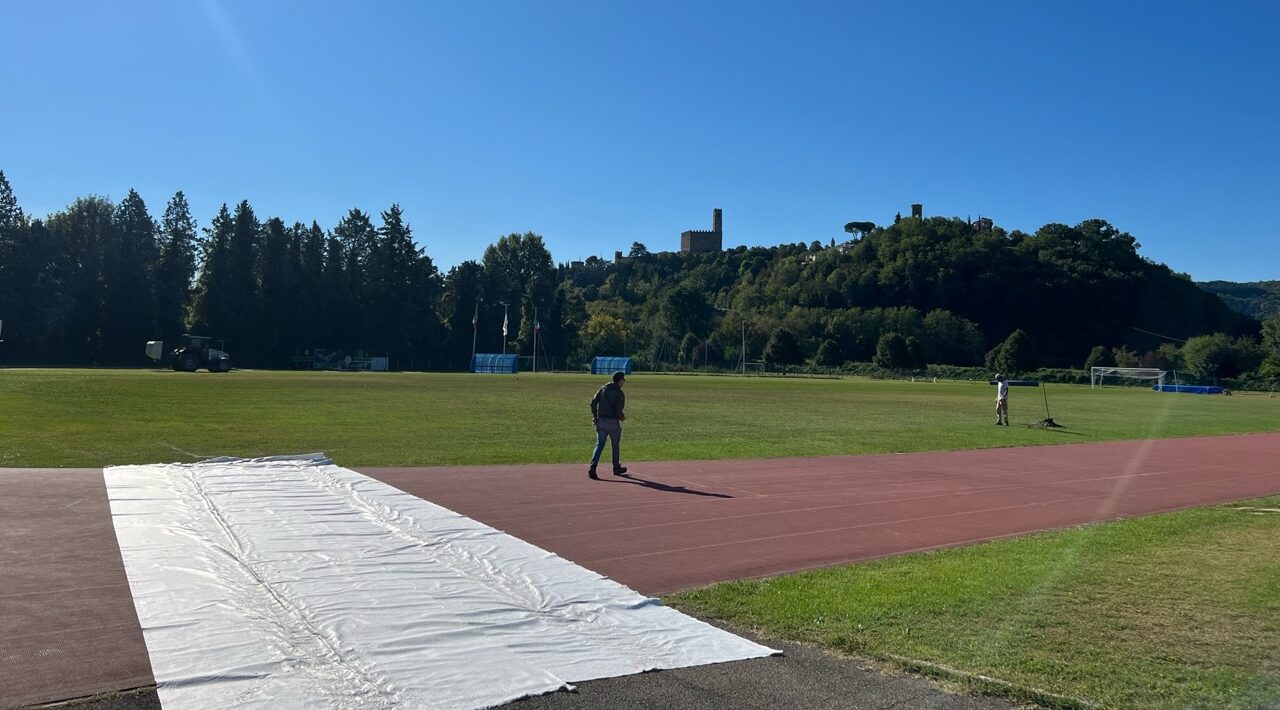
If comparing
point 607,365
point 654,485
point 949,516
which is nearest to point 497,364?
point 607,365

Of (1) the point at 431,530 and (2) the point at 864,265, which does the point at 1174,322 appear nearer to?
(2) the point at 864,265

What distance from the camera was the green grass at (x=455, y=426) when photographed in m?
17.4

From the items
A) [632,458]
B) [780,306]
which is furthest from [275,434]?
[780,306]

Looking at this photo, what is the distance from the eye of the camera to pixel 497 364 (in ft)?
327

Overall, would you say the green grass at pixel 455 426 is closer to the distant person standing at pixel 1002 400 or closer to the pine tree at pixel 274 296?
the distant person standing at pixel 1002 400

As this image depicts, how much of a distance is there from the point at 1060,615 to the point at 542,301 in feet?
388

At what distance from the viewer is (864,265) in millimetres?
157250

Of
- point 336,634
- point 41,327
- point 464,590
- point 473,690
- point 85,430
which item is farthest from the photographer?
point 41,327

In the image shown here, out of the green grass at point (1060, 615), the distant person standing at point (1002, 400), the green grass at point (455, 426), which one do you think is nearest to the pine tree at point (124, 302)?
the green grass at point (455, 426)

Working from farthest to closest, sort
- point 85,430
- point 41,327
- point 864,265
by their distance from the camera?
point 864,265, point 41,327, point 85,430

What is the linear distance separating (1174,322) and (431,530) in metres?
159

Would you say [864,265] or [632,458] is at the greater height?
[864,265]

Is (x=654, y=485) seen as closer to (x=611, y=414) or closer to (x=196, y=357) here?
(x=611, y=414)

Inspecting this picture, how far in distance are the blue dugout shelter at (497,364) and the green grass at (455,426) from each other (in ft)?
188
